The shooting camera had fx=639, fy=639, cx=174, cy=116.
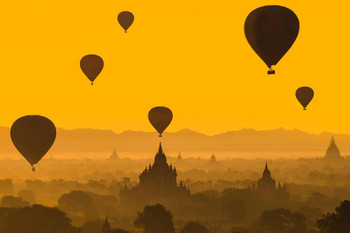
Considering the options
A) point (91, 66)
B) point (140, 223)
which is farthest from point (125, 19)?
point (140, 223)

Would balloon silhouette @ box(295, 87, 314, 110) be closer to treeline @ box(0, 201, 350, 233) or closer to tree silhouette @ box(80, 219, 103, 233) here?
treeline @ box(0, 201, 350, 233)

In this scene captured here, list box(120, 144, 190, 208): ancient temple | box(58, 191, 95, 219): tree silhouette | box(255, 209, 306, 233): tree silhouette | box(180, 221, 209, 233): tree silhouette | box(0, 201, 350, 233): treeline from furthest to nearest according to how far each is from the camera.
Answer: box(120, 144, 190, 208): ancient temple
box(58, 191, 95, 219): tree silhouette
box(255, 209, 306, 233): tree silhouette
box(0, 201, 350, 233): treeline
box(180, 221, 209, 233): tree silhouette

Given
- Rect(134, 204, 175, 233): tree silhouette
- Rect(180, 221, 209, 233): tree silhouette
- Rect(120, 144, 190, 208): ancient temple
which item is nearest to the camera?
Rect(180, 221, 209, 233): tree silhouette

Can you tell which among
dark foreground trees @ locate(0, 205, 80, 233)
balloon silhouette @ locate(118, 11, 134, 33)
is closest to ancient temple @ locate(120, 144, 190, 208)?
dark foreground trees @ locate(0, 205, 80, 233)

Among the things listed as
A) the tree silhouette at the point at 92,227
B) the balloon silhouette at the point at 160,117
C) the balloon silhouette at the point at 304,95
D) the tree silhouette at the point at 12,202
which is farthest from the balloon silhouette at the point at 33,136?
the tree silhouette at the point at 12,202

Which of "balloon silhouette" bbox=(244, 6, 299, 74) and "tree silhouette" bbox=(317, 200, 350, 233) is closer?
"balloon silhouette" bbox=(244, 6, 299, 74)

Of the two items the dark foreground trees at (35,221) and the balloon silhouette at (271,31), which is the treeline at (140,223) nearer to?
the dark foreground trees at (35,221)

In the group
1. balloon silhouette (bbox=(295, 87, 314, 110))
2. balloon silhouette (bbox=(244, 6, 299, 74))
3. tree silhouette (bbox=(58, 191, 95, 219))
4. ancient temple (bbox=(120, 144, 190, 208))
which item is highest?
balloon silhouette (bbox=(295, 87, 314, 110))

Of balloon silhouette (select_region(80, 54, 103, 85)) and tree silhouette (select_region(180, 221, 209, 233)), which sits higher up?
balloon silhouette (select_region(80, 54, 103, 85))
